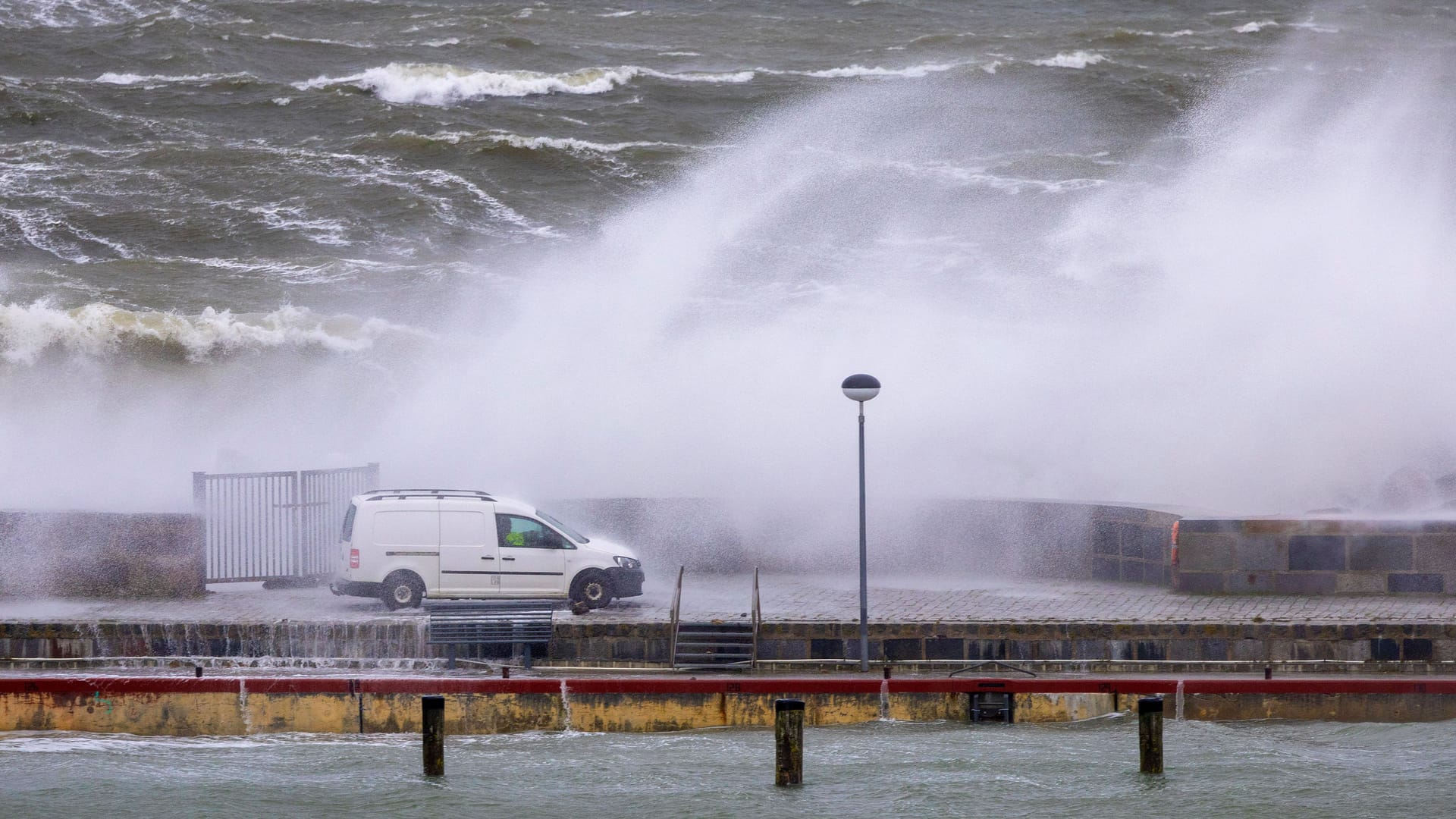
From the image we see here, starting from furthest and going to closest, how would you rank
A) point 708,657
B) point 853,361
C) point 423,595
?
point 853,361, point 423,595, point 708,657

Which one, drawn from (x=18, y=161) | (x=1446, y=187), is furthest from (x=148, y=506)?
(x=1446, y=187)

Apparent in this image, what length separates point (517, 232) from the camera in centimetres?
4019

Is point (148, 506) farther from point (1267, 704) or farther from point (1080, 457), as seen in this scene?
point (1267, 704)

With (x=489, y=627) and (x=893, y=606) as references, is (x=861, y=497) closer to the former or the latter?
(x=893, y=606)

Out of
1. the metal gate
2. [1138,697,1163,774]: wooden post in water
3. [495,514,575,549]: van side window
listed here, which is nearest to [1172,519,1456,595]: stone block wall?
[1138,697,1163,774]: wooden post in water

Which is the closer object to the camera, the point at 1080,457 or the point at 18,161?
the point at 1080,457

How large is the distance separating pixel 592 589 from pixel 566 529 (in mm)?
730

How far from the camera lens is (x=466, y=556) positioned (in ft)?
55.8

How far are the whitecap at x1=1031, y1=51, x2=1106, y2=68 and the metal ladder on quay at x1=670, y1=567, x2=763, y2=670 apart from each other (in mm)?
39082

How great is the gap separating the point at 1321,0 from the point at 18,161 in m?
44.9

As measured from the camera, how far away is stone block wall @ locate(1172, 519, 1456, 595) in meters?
16.9

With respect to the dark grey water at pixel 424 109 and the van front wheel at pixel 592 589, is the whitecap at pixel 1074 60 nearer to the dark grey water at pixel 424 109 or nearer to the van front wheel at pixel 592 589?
the dark grey water at pixel 424 109

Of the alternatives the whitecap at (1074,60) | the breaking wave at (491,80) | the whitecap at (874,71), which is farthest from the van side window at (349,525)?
the whitecap at (1074,60)

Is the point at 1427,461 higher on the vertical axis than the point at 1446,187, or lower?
lower
